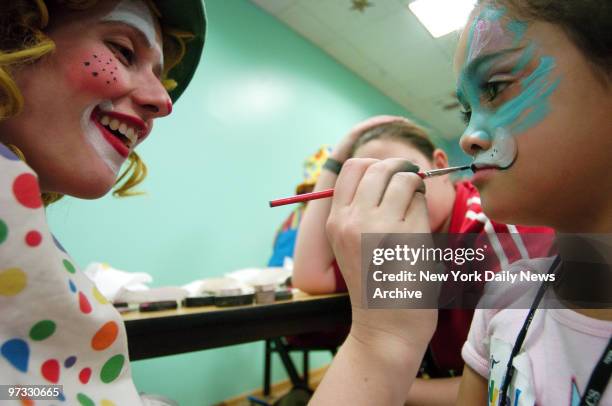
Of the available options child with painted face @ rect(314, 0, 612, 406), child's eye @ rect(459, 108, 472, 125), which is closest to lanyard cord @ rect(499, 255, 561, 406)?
child with painted face @ rect(314, 0, 612, 406)

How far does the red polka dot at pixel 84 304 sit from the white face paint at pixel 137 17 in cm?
39

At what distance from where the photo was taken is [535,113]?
1.33ft

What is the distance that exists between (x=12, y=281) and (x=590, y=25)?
64cm

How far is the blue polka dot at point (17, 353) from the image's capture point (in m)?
0.28

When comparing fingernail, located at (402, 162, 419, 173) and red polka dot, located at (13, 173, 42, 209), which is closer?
red polka dot, located at (13, 173, 42, 209)

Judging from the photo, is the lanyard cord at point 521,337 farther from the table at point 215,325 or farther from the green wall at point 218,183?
the green wall at point 218,183

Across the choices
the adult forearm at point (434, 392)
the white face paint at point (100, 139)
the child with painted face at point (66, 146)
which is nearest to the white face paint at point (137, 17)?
the child with painted face at point (66, 146)

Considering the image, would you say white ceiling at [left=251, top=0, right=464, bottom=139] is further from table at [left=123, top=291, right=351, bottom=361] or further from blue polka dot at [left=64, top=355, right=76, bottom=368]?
blue polka dot at [left=64, top=355, right=76, bottom=368]

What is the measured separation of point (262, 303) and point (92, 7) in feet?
1.87

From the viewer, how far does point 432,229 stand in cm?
91

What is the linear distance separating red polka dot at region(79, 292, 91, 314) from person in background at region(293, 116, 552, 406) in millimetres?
596

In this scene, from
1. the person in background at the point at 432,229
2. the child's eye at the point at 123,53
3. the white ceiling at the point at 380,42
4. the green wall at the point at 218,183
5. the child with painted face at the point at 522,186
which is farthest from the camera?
the white ceiling at the point at 380,42

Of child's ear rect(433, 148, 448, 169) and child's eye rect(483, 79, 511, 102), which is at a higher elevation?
child's eye rect(483, 79, 511, 102)

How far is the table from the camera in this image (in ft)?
1.81
